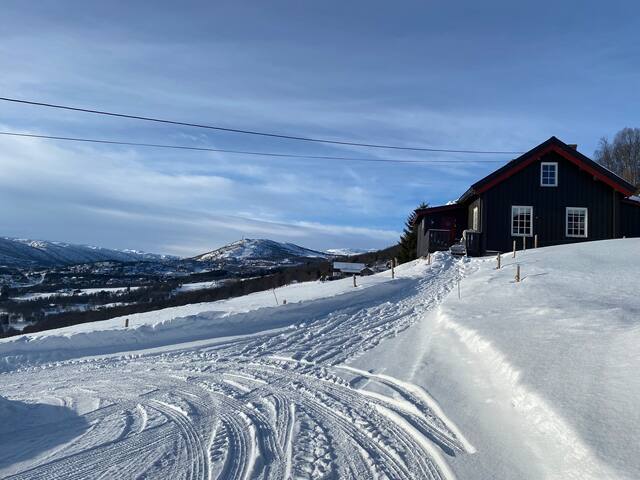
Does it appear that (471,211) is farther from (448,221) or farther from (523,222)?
(523,222)

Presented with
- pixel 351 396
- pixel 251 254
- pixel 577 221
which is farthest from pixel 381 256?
pixel 251 254

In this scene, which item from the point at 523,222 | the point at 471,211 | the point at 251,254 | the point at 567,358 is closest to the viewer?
the point at 567,358

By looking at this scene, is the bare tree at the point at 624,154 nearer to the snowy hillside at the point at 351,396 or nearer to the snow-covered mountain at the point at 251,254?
the snowy hillside at the point at 351,396

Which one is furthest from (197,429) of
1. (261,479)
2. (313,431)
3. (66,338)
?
(66,338)

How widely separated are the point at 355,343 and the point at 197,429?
642 centimetres

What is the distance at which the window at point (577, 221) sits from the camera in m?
28.7

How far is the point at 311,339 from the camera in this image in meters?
13.9

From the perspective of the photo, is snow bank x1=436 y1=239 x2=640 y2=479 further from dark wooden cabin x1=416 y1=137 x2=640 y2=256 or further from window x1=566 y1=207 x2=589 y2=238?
window x1=566 y1=207 x2=589 y2=238

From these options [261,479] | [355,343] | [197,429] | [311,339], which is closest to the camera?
[261,479]

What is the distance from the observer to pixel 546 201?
28672 mm

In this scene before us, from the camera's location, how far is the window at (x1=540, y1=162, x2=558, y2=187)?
2856 centimetres

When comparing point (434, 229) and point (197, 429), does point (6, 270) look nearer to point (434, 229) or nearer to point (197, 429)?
point (434, 229)

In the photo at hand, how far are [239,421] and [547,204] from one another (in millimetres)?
25381

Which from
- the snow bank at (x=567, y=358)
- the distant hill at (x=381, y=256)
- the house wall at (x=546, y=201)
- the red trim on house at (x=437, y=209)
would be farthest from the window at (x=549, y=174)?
the distant hill at (x=381, y=256)
